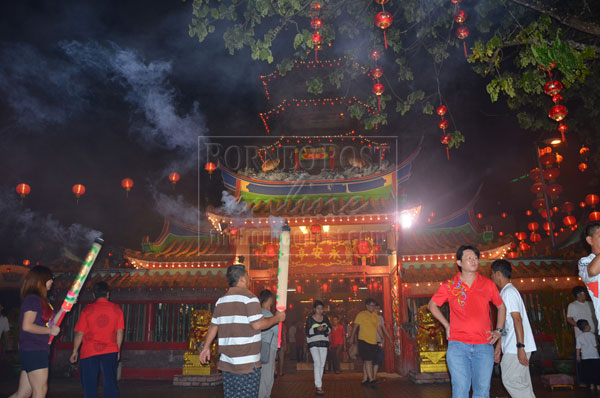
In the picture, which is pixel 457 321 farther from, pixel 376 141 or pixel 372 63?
pixel 376 141

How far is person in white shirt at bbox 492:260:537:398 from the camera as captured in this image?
14.8ft

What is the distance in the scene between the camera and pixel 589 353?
777 cm

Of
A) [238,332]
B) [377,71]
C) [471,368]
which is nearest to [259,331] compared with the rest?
[238,332]

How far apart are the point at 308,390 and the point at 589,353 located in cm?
536

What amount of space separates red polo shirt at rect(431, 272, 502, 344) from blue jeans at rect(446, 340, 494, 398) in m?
0.08

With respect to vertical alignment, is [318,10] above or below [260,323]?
above

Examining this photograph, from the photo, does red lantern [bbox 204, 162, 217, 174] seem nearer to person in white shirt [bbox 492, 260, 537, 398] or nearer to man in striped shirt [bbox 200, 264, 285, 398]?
man in striped shirt [bbox 200, 264, 285, 398]

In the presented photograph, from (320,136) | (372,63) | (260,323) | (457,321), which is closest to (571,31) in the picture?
(372,63)

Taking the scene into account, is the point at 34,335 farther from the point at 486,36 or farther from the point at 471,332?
the point at 486,36

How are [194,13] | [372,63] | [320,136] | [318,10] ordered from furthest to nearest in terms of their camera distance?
[320,136]
[372,63]
[318,10]
[194,13]

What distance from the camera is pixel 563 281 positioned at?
11.4 m

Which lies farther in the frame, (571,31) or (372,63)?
(372,63)

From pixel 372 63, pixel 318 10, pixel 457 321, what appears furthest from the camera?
pixel 372 63

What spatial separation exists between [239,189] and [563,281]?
9247 mm
